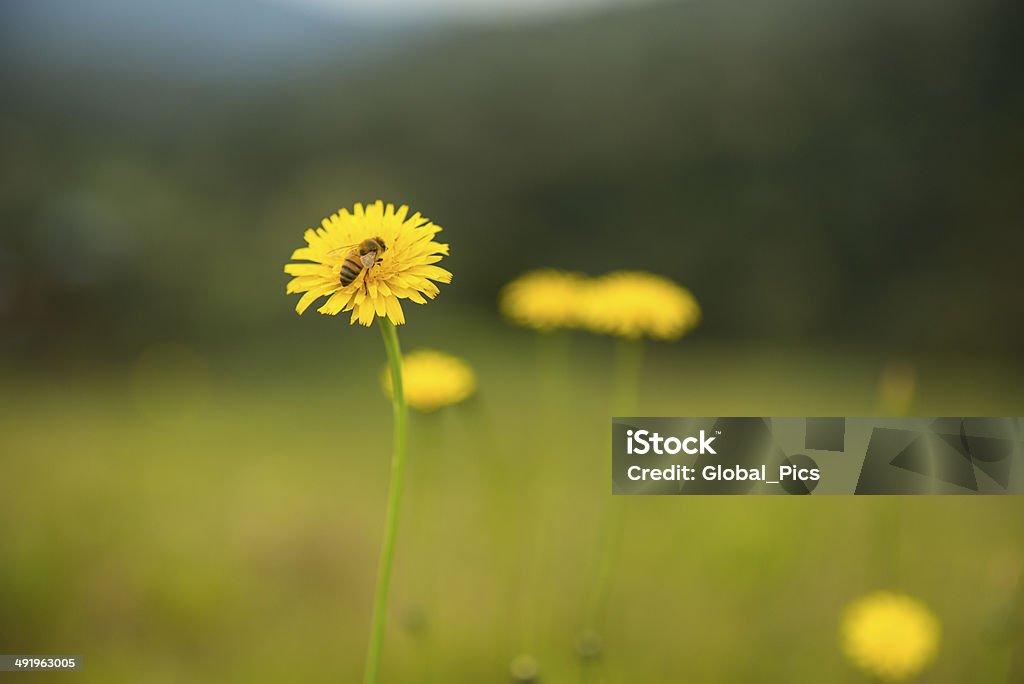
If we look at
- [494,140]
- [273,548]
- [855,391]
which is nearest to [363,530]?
[273,548]

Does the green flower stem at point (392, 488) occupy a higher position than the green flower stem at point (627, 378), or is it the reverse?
the green flower stem at point (627, 378)

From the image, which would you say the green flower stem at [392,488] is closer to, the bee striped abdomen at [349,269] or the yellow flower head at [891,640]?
the bee striped abdomen at [349,269]

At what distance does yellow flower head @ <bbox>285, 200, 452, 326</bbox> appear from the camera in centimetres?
46

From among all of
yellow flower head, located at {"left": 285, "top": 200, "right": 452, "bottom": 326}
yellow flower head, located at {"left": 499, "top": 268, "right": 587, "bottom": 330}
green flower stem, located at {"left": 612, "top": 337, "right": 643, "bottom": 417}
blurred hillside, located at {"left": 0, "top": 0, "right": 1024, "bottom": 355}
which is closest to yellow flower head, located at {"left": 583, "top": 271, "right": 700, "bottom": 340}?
yellow flower head, located at {"left": 499, "top": 268, "right": 587, "bottom": 330}

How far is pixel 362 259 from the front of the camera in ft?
1.57

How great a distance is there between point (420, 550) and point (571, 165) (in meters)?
1.70

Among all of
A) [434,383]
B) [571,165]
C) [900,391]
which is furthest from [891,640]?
[571,165]

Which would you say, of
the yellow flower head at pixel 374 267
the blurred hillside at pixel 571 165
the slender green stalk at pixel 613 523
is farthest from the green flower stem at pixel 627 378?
the yellow flower head at pixel 374 267

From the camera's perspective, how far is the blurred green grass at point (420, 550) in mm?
912

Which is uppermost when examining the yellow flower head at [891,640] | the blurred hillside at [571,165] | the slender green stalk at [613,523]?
the blurred hillside at [571,165]

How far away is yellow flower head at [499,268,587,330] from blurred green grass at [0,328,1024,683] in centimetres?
15

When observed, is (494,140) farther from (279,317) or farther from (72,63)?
(72,63)

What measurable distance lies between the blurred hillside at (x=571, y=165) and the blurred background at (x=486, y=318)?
0.04 ft

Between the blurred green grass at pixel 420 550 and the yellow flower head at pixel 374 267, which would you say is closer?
the yellow flower head at pixel 374 267
